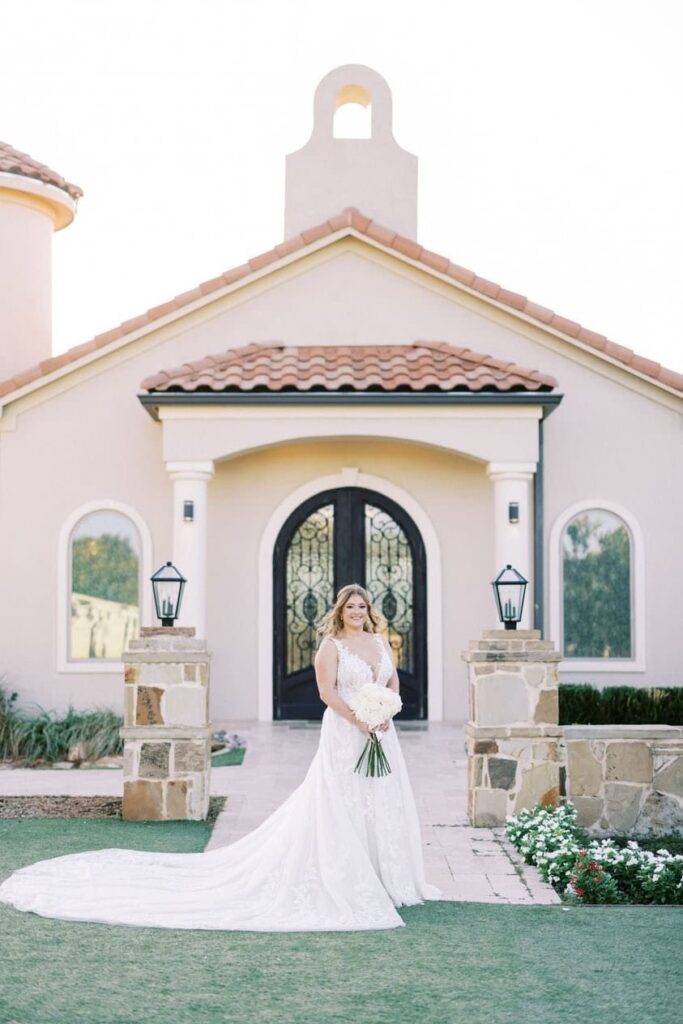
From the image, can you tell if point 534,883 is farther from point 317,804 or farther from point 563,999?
point 563,999

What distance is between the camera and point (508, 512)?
1428 centimetres

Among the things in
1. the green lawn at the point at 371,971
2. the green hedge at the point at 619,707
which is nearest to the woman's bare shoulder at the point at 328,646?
the green lawn at the point at 371,971

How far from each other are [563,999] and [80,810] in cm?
545

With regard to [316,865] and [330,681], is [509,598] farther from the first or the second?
[316,865]

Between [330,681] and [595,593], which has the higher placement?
[595,593]

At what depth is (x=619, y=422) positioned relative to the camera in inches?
607

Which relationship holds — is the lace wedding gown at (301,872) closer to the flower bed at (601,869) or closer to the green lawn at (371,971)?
the green lawn at (371,971)

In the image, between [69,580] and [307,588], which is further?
[307,588]

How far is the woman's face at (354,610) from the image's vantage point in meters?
7.88

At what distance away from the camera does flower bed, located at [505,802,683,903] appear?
7574mm

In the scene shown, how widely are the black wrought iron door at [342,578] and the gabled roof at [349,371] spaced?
1631mm

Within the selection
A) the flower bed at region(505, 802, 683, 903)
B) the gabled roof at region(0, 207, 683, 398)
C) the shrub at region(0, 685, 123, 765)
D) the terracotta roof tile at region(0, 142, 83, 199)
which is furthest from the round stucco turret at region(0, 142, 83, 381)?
the flower bed at region(505, 802, 683, 903)

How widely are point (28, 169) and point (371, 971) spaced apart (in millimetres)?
13297

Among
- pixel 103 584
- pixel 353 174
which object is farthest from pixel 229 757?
→ pixel 353 174
